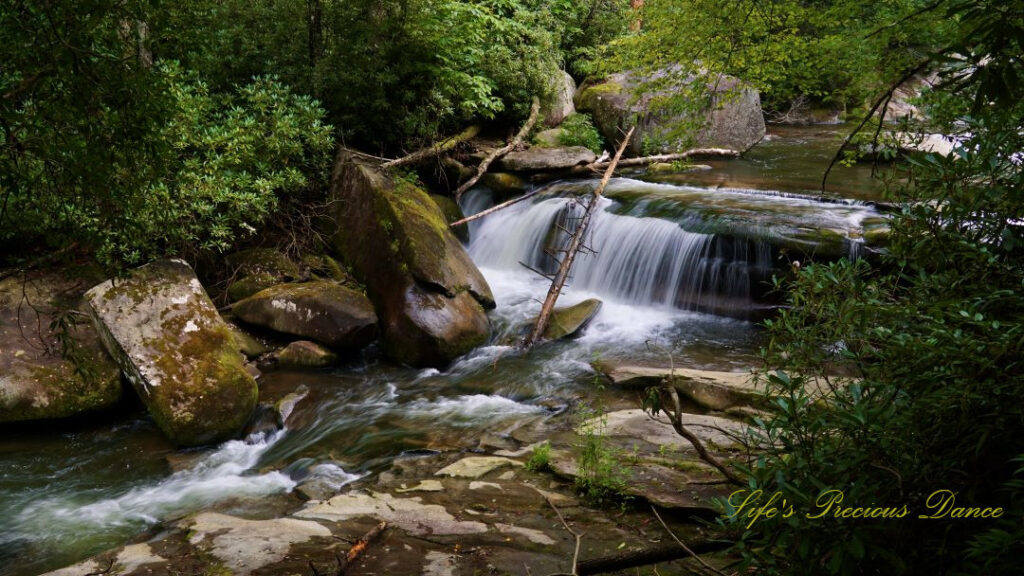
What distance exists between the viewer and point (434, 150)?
Answer: 388 inches

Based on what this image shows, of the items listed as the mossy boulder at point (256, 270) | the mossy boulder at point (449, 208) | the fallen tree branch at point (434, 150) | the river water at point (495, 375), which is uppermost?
the fallen tree branch at point (434, 150)

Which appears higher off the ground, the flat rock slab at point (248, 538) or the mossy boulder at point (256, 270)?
the mossy boulder at point (256, 270)

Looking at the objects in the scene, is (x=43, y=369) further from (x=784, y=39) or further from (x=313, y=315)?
(x=784, y=39)

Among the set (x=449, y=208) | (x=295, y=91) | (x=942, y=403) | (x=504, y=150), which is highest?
(x=295, y=91)

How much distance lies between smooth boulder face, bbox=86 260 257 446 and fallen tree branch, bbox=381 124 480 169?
361 centimetres

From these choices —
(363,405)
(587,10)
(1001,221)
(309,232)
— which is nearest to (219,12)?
(309,232)

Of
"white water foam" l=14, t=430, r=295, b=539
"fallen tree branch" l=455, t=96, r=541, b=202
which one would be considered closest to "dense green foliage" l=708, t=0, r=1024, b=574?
"white water foam" l=14, t=430, r=295, b=539

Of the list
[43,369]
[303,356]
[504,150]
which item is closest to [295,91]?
[504,150]

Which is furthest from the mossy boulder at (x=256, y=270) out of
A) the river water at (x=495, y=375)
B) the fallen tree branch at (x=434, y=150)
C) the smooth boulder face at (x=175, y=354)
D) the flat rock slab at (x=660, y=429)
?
the flat rock slab at (x=660, y=429)

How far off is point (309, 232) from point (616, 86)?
27.8ft

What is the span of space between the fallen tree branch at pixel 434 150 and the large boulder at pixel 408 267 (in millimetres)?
455

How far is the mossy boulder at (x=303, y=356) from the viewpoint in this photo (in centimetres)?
734

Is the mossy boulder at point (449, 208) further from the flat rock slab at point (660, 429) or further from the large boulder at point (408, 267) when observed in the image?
the flat rock slab at point (660, 429)

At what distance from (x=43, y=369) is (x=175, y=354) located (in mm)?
1370
